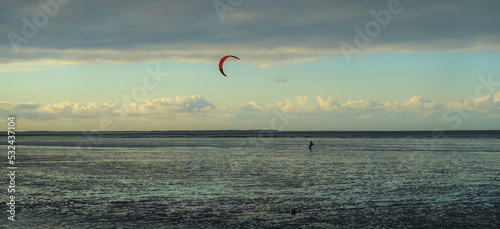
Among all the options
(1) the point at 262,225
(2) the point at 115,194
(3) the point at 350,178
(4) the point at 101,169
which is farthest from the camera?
(4) the point at 101,169

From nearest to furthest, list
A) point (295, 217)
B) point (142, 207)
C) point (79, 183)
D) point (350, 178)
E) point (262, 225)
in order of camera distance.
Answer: point (262, 225) < point (295, 217) < point (142, 207) < point (79, 183) < point (350, 178)

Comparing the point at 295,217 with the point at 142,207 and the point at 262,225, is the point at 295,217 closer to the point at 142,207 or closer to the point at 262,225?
the point at 262,225

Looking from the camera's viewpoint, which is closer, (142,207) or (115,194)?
(142,207)

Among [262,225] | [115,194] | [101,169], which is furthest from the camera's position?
[101,169]

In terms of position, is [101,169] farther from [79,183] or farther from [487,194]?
[487,194]

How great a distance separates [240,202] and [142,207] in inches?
203

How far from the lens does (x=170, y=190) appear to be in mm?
28891

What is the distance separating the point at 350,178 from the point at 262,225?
1710cm

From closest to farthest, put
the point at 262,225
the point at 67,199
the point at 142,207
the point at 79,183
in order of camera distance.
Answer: the point at 262,225 < the point at 142,207 < the point at 67,199 < the point at 79,183

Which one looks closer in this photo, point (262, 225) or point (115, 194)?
point (262, 225)

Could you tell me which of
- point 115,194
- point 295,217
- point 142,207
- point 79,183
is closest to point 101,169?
point 79,183

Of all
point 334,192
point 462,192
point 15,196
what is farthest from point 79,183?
point 462,192

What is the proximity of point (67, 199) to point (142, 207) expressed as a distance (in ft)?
17.2

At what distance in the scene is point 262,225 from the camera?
64.3 feet
